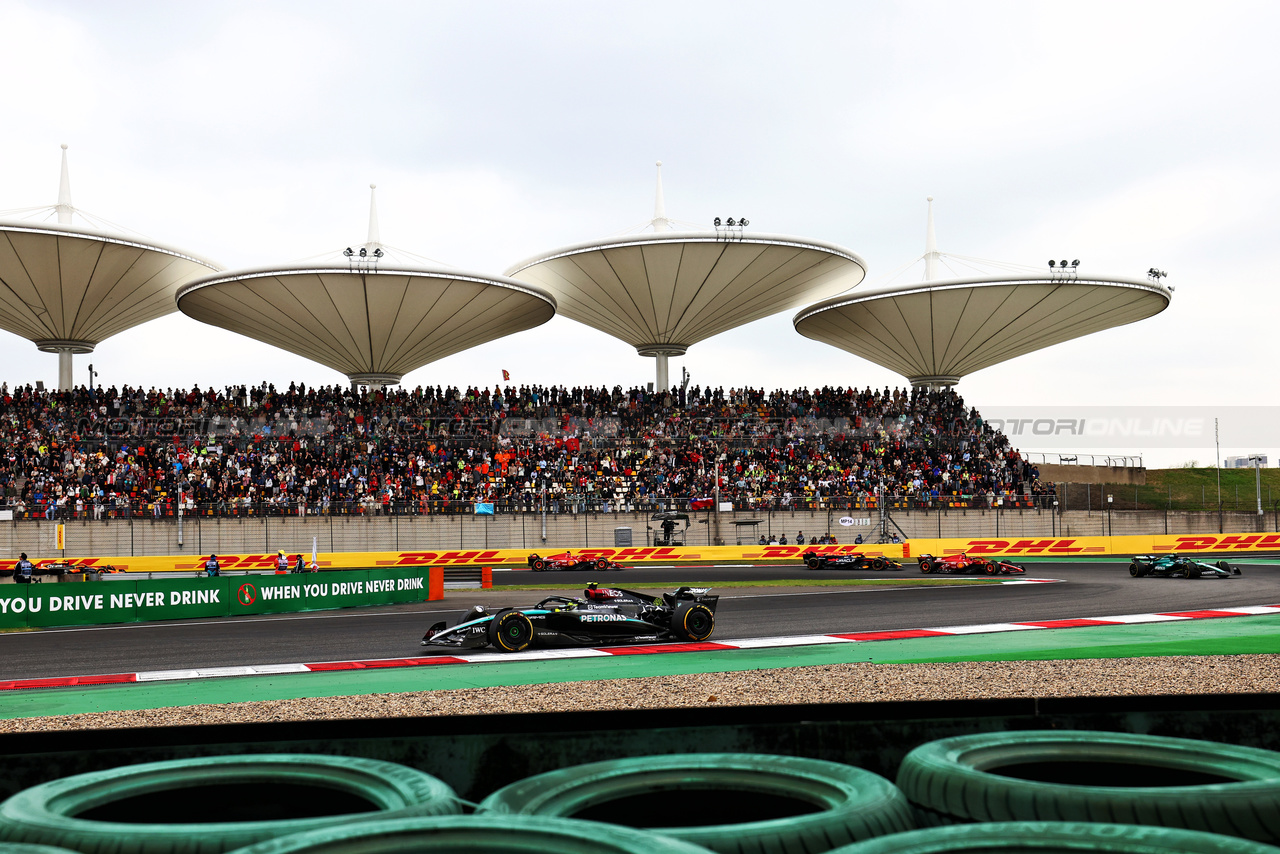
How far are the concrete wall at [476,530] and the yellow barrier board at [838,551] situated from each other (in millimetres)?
1403

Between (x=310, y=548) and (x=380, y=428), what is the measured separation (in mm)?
8413

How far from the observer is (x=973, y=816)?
3.69 metres

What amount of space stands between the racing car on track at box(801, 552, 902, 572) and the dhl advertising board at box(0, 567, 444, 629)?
1411cm

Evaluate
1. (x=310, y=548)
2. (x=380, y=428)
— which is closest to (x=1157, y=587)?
(x=310, y=548)

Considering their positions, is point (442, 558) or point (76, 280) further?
point (76, 280)

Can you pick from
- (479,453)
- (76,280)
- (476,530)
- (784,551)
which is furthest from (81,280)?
(784,551)

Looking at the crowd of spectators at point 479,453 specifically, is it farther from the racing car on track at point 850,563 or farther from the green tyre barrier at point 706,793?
the green tyre barrier at point 706,793

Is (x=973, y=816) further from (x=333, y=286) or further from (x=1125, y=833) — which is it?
(x=333, y=286)

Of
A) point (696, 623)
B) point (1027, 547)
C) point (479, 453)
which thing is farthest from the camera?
point (479, 453)

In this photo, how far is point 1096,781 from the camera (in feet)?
13.8

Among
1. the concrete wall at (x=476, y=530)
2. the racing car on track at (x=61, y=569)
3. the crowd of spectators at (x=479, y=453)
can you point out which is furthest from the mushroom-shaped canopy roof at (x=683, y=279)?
the racing car on track at (x=61, y=569)

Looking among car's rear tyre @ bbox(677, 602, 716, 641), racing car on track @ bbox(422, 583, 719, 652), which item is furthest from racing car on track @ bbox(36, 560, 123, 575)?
car's rear tyre @ bbox(677, 602, 716, 641)

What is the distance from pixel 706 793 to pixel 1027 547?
4178cm

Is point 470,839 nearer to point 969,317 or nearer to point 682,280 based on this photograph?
point 682,280
